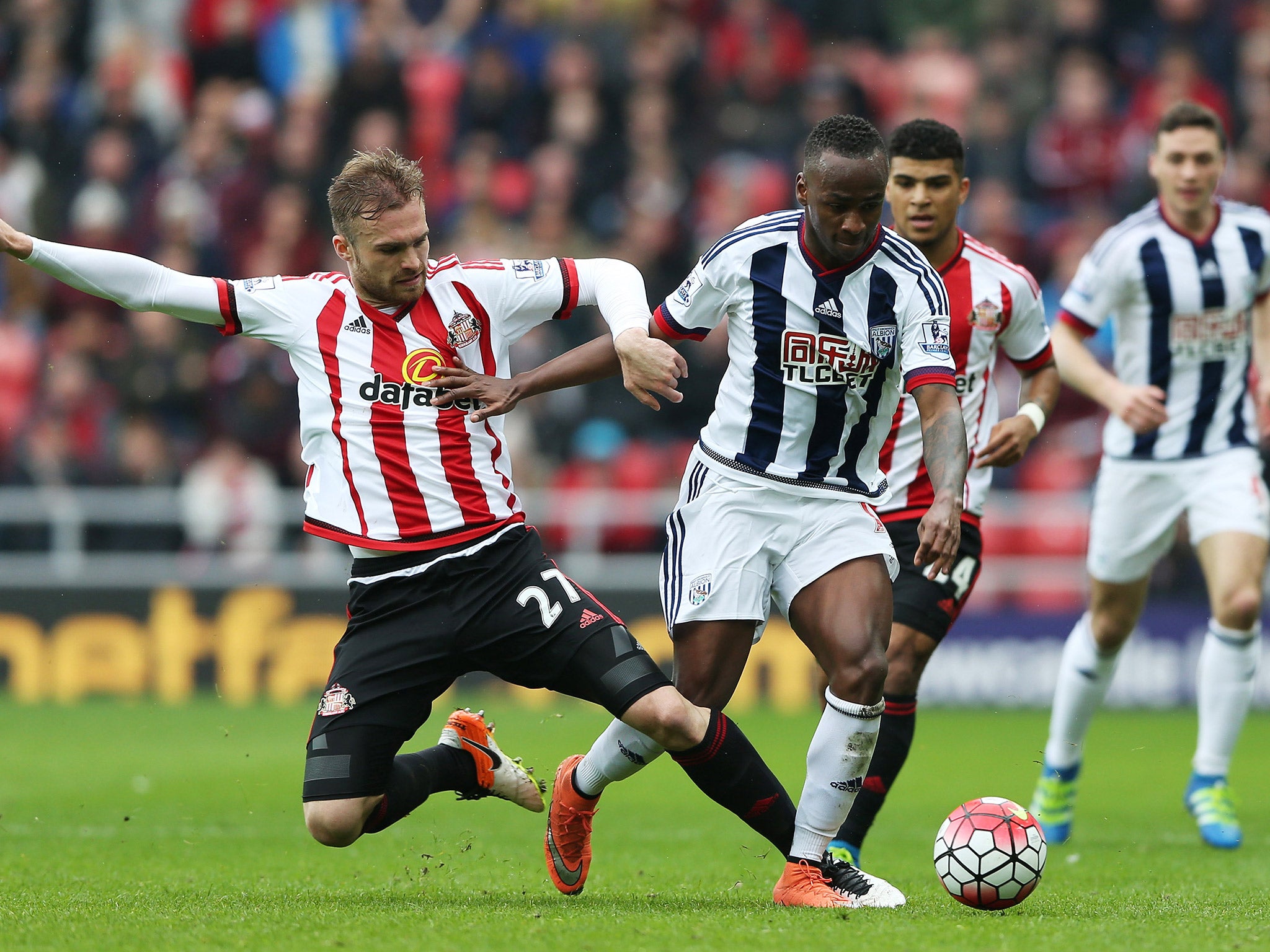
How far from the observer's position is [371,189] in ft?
17.4

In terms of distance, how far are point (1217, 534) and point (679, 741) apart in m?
3.25

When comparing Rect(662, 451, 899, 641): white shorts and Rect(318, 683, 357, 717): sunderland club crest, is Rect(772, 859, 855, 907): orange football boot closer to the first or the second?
Rect(662, 451, 899, 641): white shorts

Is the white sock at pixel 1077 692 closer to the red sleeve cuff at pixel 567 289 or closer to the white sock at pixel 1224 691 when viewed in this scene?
the white sock at pixel 1224 691

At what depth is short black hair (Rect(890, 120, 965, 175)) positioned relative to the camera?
6.23 meters

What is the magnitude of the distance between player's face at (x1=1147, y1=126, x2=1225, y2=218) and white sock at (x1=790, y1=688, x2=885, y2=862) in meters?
3.42

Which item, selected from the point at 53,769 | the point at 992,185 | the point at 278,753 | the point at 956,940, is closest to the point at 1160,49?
the point at 992,185

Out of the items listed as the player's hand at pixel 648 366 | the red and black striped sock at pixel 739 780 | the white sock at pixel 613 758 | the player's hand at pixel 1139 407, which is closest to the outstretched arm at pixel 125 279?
the player's hand at pixel 648 366

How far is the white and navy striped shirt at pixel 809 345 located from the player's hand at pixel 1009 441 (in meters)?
0.59

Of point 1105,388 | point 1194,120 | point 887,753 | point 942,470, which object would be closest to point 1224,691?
point 1105,388

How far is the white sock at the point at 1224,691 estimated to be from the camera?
734 cm

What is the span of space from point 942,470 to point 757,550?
663mm

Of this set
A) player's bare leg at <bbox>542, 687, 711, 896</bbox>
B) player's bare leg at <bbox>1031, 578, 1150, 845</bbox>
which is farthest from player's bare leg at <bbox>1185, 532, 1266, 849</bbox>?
player's bare leg at <bbox>542, 687, 711, 896</bbox>

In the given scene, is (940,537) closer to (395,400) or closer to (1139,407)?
(395,400)

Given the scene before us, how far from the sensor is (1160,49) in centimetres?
1598
